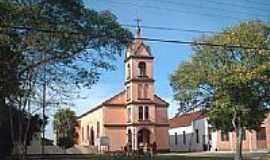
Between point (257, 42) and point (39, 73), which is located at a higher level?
point (257, 42)

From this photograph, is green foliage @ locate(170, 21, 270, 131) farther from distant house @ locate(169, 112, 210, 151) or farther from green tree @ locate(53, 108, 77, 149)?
green tree @ locate(53, 108, 77, 149)

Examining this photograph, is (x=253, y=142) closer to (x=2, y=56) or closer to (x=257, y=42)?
(x=257, y=42)

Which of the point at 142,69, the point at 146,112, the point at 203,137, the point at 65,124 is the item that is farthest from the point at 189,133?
the point at 65,124

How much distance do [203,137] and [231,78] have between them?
42875mm

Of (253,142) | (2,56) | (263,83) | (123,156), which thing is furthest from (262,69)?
(253,142)

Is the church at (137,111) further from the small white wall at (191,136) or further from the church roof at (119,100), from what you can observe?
the small white wall at (191,136)

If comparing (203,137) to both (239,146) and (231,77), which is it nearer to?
(239,146)

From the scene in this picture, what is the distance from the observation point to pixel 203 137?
8262cm

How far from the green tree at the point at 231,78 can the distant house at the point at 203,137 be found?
Result: 16.4 metres

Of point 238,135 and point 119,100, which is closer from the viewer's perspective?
point 238,135

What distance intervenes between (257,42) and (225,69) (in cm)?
303

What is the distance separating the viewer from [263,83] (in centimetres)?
4222

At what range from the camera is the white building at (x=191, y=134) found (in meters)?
80.2

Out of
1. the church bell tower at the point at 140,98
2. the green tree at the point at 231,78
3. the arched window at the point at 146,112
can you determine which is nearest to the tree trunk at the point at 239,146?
the green tree at the point at 231,78
